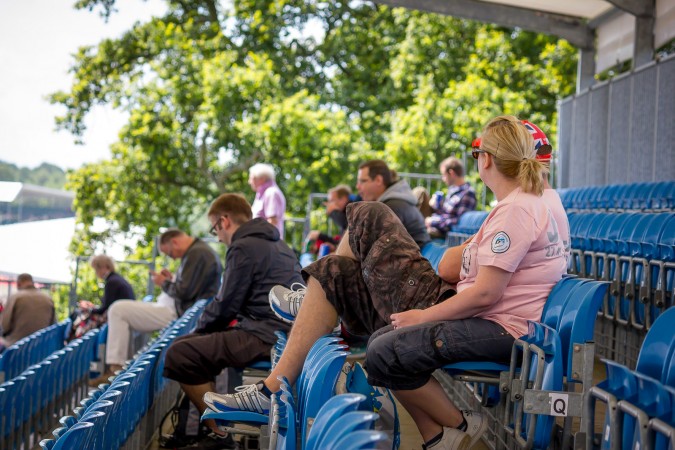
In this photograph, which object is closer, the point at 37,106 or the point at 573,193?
the point at 573,193

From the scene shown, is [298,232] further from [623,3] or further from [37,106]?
[623,3]

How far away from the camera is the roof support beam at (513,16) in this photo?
9.59 metres

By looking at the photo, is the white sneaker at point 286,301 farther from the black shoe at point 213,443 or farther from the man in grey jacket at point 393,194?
the man in grey jacket at point 393,194

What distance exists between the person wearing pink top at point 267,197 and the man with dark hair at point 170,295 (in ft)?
3.25

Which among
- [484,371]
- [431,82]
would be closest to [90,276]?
[431,82]

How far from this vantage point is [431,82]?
1636 cm

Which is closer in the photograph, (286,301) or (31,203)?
(286,301)

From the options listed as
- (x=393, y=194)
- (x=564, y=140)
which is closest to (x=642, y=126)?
(x=564, y=140)

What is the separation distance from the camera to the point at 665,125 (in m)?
7.76

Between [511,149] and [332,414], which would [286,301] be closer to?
[511,149]

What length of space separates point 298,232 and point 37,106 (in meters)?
Answer: 6.91

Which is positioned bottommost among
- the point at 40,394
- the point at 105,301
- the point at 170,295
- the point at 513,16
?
the point at 40,394

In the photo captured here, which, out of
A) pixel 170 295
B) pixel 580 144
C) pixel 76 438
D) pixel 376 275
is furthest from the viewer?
pixel 580 144

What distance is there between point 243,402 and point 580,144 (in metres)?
7.87
